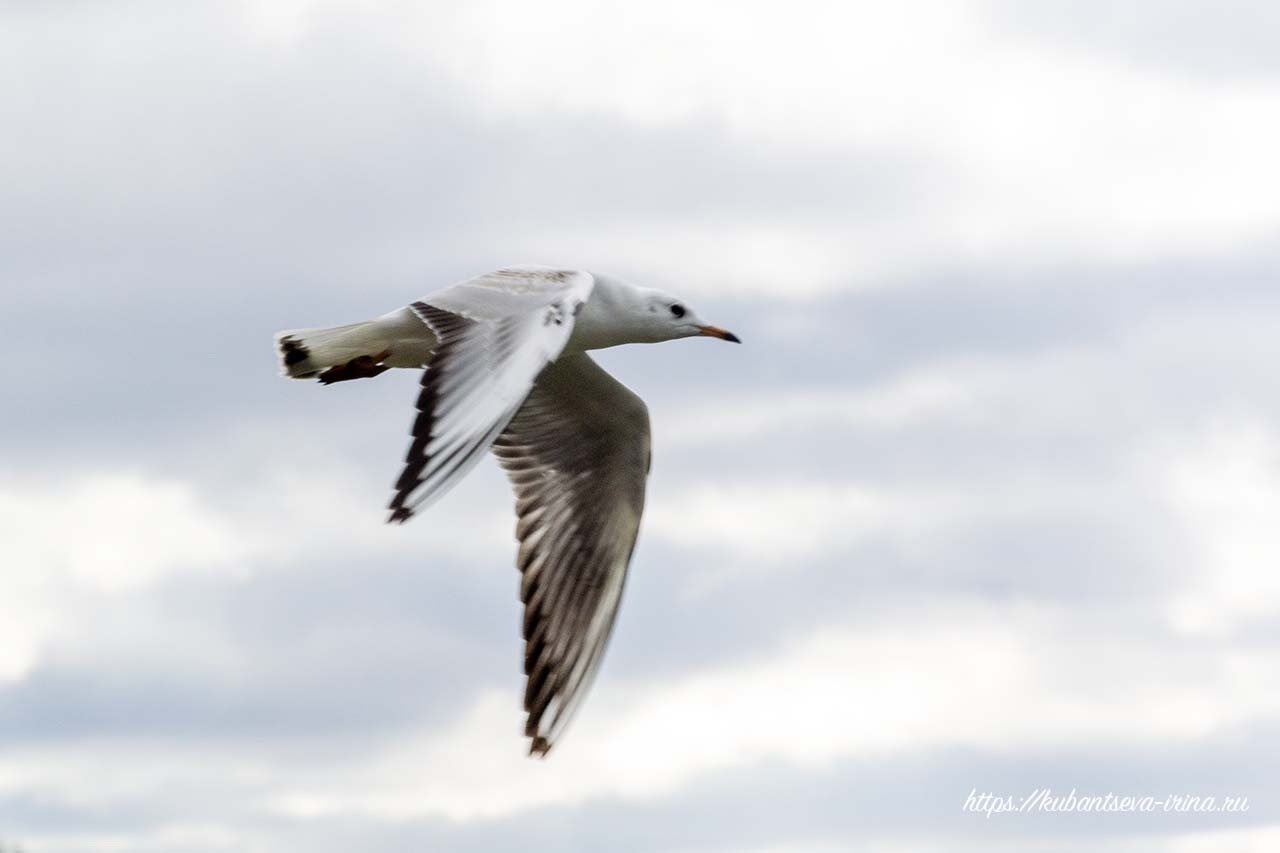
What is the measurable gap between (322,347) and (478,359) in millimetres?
2469

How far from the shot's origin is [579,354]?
46.8 ft

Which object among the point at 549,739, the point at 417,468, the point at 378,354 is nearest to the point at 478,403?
the point at 417,468

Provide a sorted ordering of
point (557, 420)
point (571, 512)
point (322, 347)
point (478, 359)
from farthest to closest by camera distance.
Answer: point (557, 420)
point (571, 512)
point (322, 347)
point (478, 359)

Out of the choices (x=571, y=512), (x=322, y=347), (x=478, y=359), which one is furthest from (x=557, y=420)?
(x=478, y=359)

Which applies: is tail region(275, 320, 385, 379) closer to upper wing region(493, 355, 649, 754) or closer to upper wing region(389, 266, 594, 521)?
upper wing region(389, 266, 594, 521)

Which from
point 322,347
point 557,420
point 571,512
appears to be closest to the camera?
point 322,347

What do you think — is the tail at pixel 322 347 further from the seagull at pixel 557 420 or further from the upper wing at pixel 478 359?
the upper wing at pixel 478 359

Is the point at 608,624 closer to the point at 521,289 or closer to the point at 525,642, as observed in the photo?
the point at 525,642

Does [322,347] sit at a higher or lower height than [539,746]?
higher

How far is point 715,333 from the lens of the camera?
47.4 feet

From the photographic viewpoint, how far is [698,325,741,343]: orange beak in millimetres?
14383

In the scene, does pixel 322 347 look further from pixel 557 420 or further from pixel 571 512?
pixel 571 512

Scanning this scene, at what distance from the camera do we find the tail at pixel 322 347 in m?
13.3

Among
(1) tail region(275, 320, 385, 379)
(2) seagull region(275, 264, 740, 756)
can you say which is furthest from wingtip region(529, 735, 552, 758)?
(1) tail region(275, 320, 385, 379)
